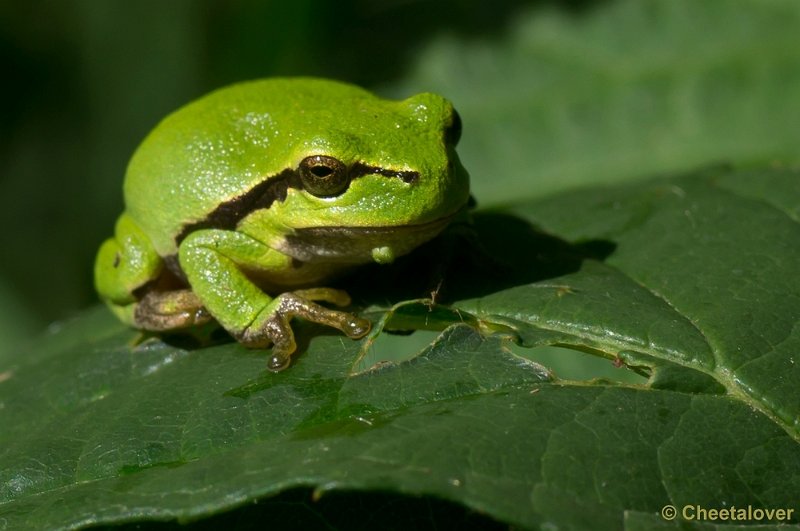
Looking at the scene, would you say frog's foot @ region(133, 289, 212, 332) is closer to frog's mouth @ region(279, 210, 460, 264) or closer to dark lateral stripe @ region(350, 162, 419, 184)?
frog's mouth @ region(279, 210, 460, 264)

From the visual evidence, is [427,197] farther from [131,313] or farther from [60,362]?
[60,362]

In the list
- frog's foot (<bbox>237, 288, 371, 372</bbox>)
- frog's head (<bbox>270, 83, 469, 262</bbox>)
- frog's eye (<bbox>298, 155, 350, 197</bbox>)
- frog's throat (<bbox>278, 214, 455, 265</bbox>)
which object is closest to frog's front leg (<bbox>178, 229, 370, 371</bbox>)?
frog's foot (<bbox>237, 288, 371, 372</bbox>)

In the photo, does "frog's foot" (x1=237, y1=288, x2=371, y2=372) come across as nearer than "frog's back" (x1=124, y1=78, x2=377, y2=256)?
Yes

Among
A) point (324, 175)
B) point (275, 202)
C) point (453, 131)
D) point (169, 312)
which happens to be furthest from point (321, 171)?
point (169, 312)

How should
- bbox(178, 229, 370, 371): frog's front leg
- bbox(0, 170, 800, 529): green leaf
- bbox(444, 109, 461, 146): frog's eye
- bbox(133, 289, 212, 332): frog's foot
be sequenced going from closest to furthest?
bbox(0, 170, 800, 529): green leaf, bbox(178, 229, 370, 371): frog's front leg, bbox(444, 109, 461, 146): frog's eye, bbox(133, 289, 212, 332): frog's foot

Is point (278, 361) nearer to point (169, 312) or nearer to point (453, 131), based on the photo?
point (169, 312)

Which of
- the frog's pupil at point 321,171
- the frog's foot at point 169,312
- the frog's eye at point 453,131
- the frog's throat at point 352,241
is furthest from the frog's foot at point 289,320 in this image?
the frog's eye at point 453,131

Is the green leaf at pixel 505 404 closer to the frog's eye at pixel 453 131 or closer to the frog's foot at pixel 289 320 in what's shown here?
the frog's foot at pixel 289 320
